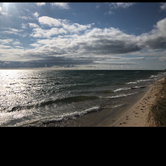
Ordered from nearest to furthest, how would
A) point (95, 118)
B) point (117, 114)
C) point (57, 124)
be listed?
point (57, 124), point (95, 118), point (117, 114)
